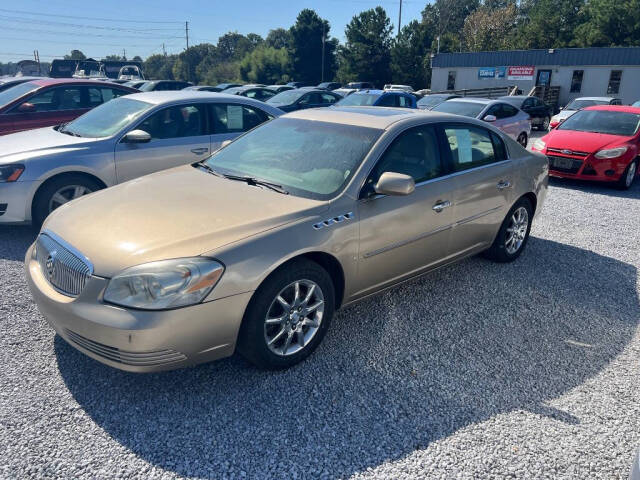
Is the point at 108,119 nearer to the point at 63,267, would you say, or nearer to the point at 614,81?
the point at 63,267

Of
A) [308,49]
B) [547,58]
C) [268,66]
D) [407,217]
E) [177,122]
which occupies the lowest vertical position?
[407,217]

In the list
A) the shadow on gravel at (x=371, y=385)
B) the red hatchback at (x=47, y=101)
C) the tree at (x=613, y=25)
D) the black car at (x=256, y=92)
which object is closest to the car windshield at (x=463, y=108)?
the red hatchback at (x=47, y=101)

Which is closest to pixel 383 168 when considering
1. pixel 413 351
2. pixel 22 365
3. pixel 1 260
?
pixel 413 351

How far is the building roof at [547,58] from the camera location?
31391 millimetres

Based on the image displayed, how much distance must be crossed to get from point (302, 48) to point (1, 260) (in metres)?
66.1

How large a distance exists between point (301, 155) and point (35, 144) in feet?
11.8

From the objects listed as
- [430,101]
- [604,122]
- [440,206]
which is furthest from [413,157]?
[430,101]

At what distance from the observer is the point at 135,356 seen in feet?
8.68

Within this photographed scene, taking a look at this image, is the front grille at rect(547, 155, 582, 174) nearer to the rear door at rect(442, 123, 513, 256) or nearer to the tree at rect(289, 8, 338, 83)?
the rear door at rect(442, 123, 513, 256)

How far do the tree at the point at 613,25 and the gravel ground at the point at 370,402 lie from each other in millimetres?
52840

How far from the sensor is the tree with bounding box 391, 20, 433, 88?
53.2 m

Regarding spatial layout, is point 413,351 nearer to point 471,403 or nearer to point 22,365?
point 471,403

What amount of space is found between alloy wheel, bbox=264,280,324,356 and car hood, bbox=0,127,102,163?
370 cm

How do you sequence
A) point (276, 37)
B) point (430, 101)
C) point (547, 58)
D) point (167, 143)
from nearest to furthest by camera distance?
1. point (167, 143)
2. point (430, 101)
3. point (547, 58)
4. point (276, 37)
